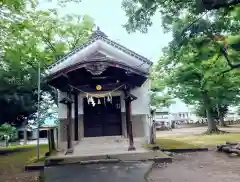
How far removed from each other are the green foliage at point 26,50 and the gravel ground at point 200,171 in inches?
263

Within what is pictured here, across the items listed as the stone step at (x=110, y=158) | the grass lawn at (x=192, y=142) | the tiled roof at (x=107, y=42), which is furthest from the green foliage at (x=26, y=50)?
the grass lawn at (x=192, y=142)

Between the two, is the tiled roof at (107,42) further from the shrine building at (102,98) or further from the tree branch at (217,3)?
the tree branch at (217,3)

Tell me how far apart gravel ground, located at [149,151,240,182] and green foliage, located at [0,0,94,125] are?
6.68 metres

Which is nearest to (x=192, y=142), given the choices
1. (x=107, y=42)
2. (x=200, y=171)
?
(x=107, y=42)

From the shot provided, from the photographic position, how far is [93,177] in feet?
23.4

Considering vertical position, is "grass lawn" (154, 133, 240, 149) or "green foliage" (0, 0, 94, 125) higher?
"green foliage" (0, 0, 94, 125)

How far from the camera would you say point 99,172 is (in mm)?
7664

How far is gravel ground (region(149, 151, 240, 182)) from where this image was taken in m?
6.73

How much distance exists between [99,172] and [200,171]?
3.24 m

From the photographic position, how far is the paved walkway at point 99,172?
6.94m

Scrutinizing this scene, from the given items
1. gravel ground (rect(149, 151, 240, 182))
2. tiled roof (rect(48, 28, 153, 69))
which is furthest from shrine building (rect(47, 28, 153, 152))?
gravel ground (rect(149, 151, 240, 182))

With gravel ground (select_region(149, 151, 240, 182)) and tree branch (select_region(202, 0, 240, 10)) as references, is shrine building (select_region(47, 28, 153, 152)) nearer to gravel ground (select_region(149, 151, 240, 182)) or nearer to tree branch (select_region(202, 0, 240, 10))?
gravel ground (select_region(149, 151, 240, 182))

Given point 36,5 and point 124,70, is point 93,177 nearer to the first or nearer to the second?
point 124,70

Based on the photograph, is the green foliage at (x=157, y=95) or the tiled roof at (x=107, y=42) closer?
the tiled roof at (x=107, y=42)
